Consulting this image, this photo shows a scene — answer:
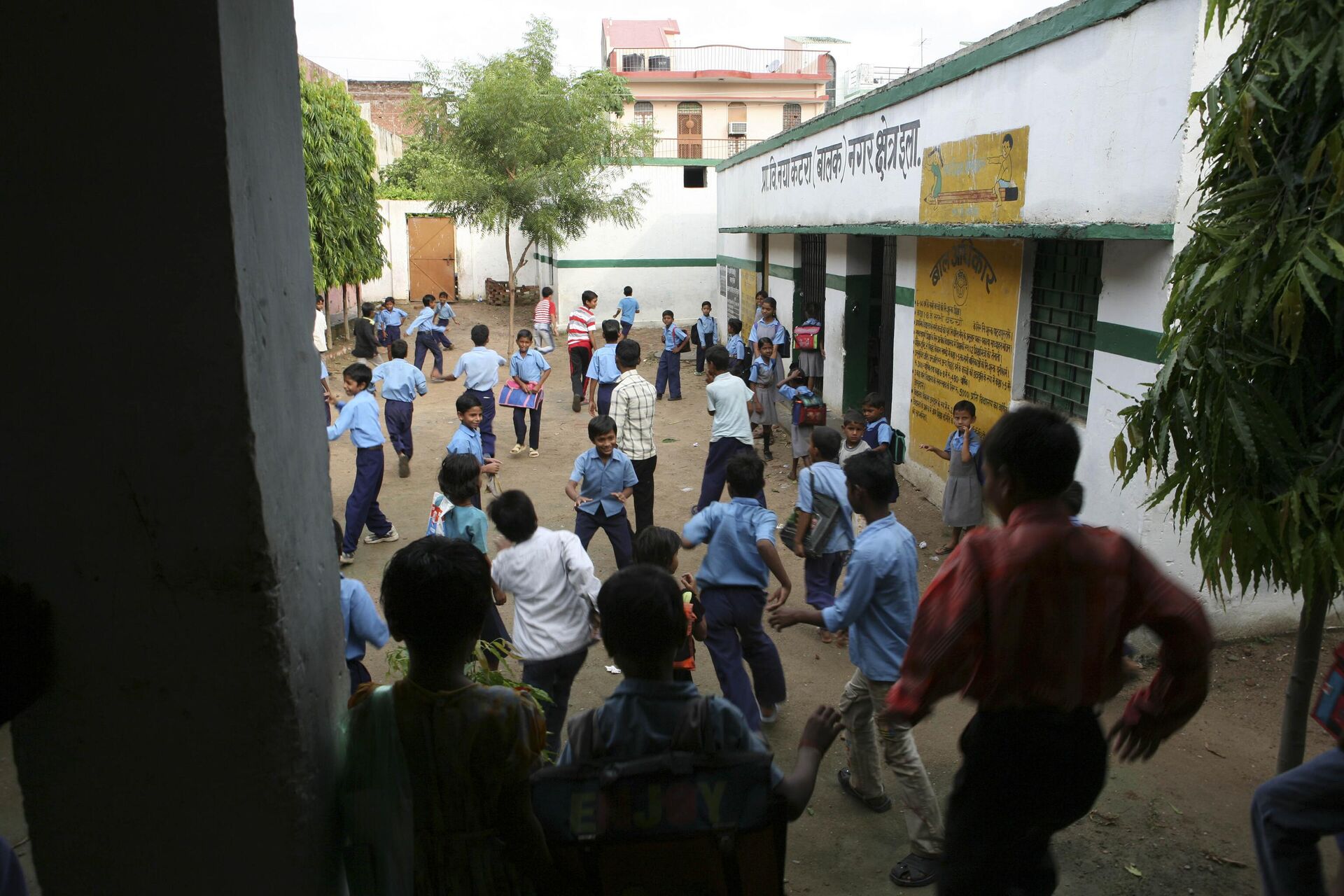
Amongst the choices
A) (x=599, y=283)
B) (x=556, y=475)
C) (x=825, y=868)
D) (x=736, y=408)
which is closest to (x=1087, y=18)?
(x=736, y=408)

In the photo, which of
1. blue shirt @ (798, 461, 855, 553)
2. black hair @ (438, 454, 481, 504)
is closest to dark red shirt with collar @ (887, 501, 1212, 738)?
blue shirt @ (798, 461, 855, 553)

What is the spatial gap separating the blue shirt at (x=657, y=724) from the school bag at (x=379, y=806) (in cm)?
33

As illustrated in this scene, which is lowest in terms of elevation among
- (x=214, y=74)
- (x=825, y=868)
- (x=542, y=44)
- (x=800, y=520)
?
(x=825, y=868)

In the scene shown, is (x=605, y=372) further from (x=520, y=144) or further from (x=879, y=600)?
(x=520, y=144)

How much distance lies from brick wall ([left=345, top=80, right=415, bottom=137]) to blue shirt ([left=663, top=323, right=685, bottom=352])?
2788 centimetres

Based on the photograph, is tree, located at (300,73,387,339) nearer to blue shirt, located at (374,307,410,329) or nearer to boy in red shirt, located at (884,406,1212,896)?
blue shirt, located at (374,307,410,329)

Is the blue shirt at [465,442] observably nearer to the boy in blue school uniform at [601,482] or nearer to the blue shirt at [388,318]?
the boy in blue school uniform at [601,482]

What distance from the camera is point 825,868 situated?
3.69 meters

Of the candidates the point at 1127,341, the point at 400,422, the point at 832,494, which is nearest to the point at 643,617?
the point at 832,494

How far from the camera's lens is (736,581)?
440 centimetres

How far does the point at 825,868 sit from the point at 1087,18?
523 centimetres

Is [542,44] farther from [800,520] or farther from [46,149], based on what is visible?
[46,149]

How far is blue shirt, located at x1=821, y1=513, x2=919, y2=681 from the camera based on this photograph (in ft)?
11.5

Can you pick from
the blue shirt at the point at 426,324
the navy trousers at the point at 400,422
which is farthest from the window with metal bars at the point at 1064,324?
the blue shirt at the point at 426,324
